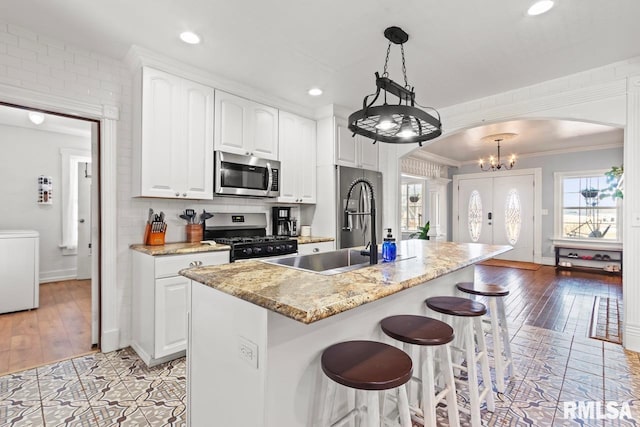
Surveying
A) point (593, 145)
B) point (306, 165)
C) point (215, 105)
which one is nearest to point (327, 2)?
point (215, 105)

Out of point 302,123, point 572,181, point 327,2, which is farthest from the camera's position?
point 572,181

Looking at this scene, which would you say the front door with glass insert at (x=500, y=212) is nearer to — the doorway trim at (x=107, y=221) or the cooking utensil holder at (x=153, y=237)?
the cooking utensil holder at (x=153, y=237)

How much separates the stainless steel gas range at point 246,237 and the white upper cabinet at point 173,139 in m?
0.43

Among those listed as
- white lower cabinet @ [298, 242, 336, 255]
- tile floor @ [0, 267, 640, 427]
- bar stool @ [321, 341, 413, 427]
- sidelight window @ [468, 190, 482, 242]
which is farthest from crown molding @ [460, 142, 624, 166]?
bar stool @ [321, 341, 413, 427]

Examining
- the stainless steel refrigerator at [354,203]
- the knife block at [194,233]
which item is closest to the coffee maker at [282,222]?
the stainless steel refrigerator at [354,203]

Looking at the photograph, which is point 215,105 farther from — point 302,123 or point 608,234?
point 608,234

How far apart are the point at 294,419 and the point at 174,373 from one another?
1508mm

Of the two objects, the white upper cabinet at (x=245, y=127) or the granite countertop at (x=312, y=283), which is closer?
the granite countertop at (x=312, y=283)

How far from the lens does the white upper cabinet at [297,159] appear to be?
3.68 m

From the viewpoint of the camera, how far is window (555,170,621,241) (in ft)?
20.5

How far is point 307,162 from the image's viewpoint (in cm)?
393

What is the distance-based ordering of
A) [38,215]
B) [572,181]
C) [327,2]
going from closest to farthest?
[327,2]
[38,215]
[572,181]

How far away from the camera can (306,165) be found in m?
3.92

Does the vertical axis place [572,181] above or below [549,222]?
above
